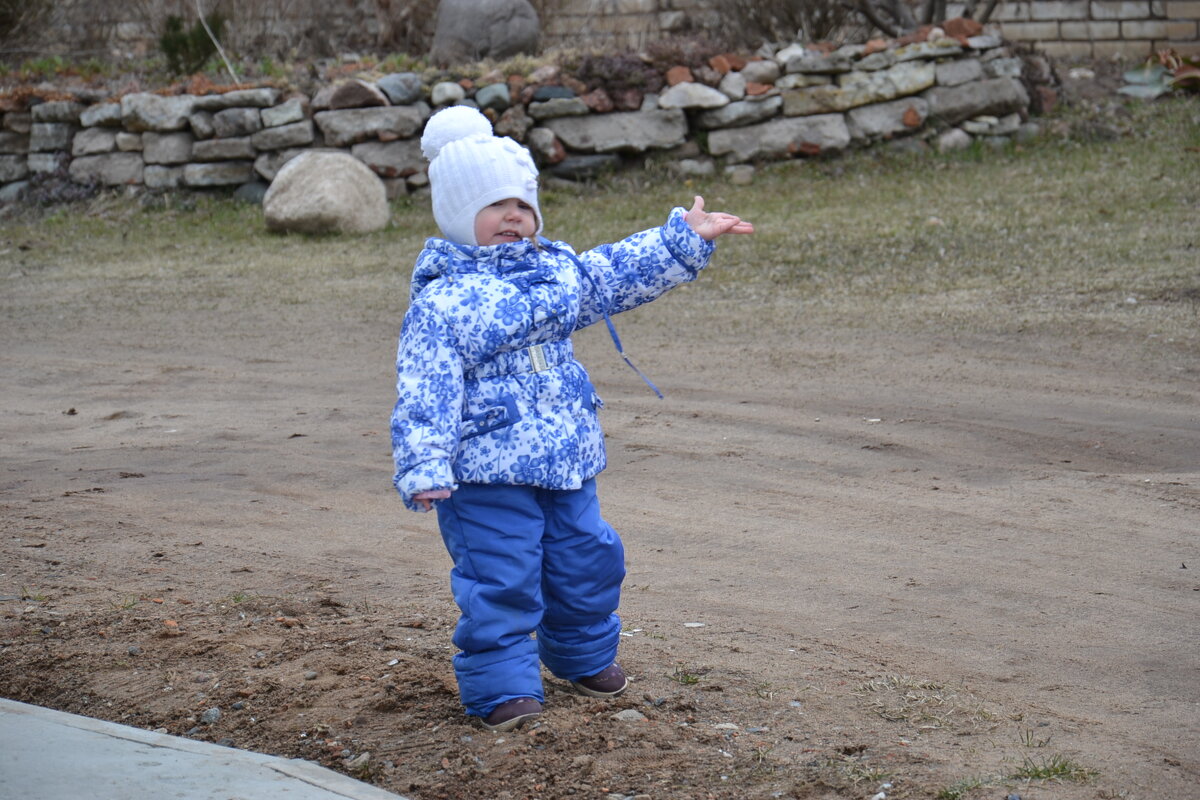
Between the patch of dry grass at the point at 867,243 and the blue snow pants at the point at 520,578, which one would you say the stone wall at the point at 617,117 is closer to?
the patch of dry grass at the point at 867,243

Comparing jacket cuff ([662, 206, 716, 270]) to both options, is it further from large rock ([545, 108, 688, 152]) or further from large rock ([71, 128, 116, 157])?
large rock ([71, 128, 116, 157])

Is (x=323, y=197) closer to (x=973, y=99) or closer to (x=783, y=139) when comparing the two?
→ (x=783, y=139)

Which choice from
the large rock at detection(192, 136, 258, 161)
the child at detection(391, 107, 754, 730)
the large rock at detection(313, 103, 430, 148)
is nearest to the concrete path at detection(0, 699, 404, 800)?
the child at detection(391, 107, 754, 730)

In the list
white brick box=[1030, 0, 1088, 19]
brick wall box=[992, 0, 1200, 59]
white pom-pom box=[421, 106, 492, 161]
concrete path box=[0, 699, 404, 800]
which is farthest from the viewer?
white brick box=[1030, 0, 1088, 19]

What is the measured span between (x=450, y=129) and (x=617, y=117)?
10215mm

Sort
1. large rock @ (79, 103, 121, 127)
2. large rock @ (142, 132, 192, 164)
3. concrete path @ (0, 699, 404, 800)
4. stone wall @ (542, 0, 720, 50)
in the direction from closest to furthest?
1. concrete path @ (0, 699, 404, 800)
2. large rock @ (142, 132, 192, 164)
3. large rock @ (79, 103, 121, 127)
4. stone wall @ (542, 0, 720, 50)

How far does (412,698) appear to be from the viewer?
117 inches

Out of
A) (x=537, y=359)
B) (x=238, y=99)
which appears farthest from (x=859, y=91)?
(x=537, y=359)

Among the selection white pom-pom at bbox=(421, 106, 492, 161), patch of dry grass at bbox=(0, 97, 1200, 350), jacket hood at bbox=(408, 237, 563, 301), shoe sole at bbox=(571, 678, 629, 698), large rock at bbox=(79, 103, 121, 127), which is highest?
white pom-pom at bbox=(421, 106, 492, 161)

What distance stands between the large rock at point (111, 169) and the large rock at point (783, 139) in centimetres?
586

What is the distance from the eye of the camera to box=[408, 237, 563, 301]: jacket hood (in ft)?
9.30

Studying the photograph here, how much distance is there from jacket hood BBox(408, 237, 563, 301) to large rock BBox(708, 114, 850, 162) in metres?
10.3

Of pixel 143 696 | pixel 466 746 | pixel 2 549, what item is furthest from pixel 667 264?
pixel 2 549

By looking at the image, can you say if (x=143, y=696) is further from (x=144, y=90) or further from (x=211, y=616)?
(x=144, y=90)
